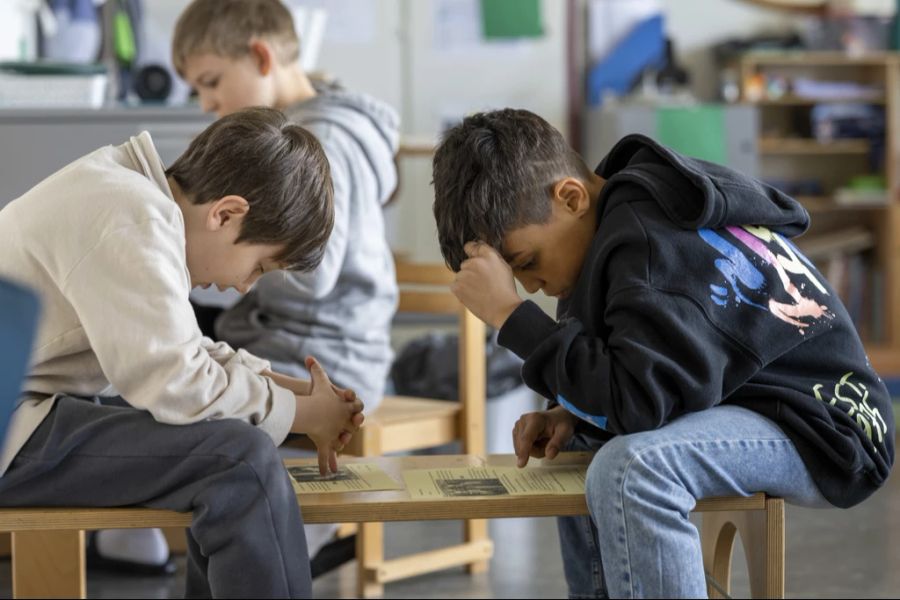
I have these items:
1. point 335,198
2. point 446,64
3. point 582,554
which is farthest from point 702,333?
point 446,64

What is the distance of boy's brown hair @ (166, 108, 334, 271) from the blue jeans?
430mm

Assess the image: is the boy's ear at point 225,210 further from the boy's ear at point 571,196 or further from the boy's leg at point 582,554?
the boy's leg at point 582,554

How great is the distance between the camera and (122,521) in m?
1.36

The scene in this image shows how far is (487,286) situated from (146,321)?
1.24 feet

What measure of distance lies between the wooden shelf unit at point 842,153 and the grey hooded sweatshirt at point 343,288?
2.53 meters

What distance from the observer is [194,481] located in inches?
52.2

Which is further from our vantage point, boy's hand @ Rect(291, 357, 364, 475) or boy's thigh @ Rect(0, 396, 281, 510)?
boy's hand @ Rect(291, 357, 364, 475)

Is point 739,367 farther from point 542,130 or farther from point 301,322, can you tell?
point 301,322

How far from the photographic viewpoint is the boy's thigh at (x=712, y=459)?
1.32 metres

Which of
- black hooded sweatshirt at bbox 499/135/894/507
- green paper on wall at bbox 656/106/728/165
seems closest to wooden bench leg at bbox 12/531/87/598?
black hooded sweatshirt at bbox 499/135/894/507

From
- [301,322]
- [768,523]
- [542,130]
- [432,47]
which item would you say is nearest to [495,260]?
[542,130]

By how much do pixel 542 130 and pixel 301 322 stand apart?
72 cm

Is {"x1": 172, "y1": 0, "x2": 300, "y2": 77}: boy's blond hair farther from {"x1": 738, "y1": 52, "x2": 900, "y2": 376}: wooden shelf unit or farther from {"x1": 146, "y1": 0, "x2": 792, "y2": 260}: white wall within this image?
{"x1": 738, "y1": 52, "x2": 900, "y2": 376}: wooden shelf unit

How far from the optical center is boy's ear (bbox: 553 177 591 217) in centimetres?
150
